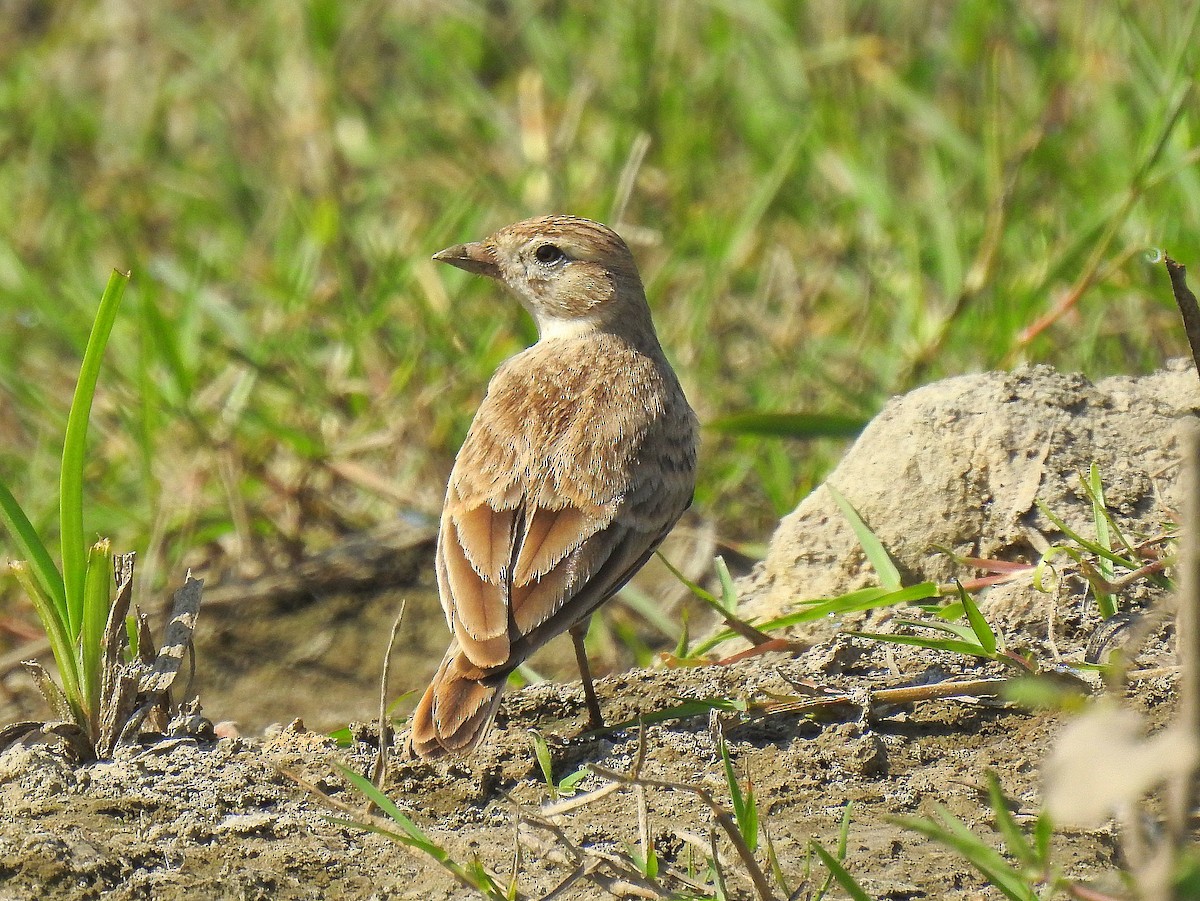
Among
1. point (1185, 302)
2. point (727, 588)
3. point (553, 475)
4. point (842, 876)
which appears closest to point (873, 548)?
point (727, 588)

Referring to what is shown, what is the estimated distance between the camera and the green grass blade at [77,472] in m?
3.49

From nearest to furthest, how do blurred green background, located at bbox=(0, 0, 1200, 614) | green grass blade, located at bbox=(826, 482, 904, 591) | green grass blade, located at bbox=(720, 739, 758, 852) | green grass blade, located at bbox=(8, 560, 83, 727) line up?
green grass blade, located at bbox=(720, 739, 758, 852) < green grass blade, located at bbox=(8, 560, 83, 727) < green grass blade, located at bbox=(826, 482, 904, 591) < blurred green background, located at bbox=(0, 0, 1200, 614)

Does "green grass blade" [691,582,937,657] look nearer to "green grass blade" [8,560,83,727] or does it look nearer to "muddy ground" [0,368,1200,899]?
"muddy ground" [0,368,1200,899]

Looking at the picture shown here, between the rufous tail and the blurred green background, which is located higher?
the blurred green background

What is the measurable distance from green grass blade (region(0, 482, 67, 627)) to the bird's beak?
2084 millimetres

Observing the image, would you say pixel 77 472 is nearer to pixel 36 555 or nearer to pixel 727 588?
pixel 36 555

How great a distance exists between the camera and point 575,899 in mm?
2889

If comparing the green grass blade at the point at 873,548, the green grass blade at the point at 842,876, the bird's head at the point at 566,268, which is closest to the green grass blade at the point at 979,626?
the green grass blade at the point at 873,548

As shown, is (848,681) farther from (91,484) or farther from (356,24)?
(356,24)

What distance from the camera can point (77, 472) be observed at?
11.7ft

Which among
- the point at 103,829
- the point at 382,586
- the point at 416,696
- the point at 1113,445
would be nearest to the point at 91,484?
the point at 382,586

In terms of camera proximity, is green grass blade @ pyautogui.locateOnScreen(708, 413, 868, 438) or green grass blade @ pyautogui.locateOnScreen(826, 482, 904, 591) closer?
green grass blade @ pyautogui.locateOnScreen(826, 482, 904, 591)

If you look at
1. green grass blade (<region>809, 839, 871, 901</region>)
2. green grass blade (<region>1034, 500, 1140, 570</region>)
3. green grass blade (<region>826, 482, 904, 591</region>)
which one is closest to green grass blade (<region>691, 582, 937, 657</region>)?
green grass blade (<region>826, 482, 904, 591</region>)

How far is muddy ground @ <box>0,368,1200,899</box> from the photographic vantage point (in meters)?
2.96
